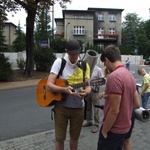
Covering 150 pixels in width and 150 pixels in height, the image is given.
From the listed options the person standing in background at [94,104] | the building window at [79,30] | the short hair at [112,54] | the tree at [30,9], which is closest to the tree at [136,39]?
the building window at [79,30]

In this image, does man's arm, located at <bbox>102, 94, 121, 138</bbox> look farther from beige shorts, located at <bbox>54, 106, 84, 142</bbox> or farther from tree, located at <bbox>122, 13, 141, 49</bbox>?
tree, located at <bbox>122, 13, 141, 49</bbox>

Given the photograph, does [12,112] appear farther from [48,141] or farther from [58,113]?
[58,113]

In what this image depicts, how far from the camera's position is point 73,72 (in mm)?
3461

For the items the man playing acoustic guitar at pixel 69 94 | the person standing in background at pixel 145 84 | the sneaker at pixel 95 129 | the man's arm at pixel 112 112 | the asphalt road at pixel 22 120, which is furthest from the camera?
the person standing in background at pixel 145 84

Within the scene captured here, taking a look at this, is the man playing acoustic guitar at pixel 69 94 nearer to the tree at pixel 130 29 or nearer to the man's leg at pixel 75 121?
the man's leg at pixel 75 121

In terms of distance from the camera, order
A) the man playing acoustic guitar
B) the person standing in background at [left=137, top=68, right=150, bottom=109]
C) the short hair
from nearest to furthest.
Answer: the short hair
the man playing acoustic guitar
the person standing in background at [left=137, top=68, right=150, bottom=109]

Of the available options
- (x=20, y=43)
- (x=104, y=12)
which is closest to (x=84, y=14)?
(x=104, y=12)

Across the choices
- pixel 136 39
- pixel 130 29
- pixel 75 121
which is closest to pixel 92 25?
pixel 136 39

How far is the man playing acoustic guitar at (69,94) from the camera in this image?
132 inches

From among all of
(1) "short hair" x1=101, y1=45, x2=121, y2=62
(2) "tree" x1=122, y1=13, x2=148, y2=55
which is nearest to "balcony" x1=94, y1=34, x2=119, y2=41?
(2) "tree" x1=122, y1=13, x2=148, y2=55

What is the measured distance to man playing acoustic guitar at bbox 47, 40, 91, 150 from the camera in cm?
335

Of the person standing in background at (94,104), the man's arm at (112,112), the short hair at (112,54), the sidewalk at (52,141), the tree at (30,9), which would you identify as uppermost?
the tree at (30,9)

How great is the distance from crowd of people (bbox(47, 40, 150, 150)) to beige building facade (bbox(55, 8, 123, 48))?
46.8m

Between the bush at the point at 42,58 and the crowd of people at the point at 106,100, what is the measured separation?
1638 cm
